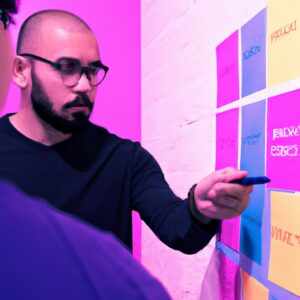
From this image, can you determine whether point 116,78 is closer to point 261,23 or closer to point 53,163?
A: point 53,163

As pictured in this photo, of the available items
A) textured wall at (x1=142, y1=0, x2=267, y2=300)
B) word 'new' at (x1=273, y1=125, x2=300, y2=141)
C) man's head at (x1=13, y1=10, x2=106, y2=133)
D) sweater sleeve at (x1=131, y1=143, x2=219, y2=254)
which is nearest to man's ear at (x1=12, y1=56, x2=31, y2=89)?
man's head at (x1=13, y1=10, x2=106, y2=133)

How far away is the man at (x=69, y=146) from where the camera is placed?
976 millimetres

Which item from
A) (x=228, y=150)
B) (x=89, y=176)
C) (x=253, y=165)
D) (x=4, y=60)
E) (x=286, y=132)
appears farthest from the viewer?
(x=89, y=176)

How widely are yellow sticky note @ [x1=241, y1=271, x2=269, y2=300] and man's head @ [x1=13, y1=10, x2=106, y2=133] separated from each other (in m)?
0.55

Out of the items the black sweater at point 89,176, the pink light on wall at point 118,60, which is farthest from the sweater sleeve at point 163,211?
the pink light on wall at point 118,60

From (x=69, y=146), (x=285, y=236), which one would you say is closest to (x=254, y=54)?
(x=285, y=236)

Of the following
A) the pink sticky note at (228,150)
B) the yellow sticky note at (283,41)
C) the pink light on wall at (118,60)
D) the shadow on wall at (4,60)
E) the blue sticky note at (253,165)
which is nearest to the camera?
the shadow on wall at (4,60)

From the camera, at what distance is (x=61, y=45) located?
1026 mm

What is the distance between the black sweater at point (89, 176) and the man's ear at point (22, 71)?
114mm

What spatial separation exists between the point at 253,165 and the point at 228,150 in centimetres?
12

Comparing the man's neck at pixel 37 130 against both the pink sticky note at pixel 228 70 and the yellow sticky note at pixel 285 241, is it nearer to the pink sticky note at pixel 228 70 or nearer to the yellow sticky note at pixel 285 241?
the pink sticky note at pixel 228 70

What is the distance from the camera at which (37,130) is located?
105 centimetres

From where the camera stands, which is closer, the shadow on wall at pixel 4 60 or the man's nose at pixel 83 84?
the shadow on wall at pixel 4 60

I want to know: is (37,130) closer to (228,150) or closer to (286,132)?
(228,150)
